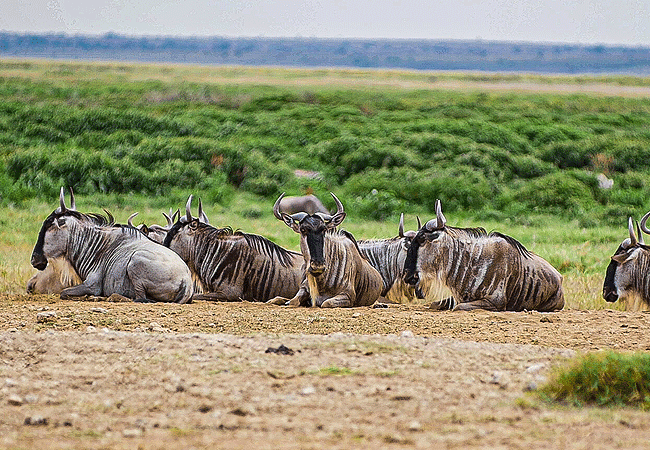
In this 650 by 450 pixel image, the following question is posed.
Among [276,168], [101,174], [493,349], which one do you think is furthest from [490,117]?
[493,349]

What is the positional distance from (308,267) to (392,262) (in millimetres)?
1708

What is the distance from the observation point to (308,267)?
10.6m

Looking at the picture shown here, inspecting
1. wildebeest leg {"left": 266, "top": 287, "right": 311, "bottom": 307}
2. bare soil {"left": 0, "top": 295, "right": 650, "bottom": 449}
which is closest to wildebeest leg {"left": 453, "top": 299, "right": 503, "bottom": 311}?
wildebeest leg {"left": 266, "top": 287, "right": 311, "bottom": 307}

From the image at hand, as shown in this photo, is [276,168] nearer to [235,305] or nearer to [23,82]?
[235,305]

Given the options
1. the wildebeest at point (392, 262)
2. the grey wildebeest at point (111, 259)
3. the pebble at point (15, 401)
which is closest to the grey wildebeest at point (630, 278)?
the wildebeest at point (392, 262)

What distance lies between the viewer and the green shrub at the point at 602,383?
5508mm

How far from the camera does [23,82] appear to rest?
41.3 meters

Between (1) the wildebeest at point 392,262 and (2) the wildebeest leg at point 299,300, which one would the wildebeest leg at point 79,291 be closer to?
(2) the wildebeest leg at point 299,300

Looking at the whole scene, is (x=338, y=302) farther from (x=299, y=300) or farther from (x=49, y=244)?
(x=49, y=244)

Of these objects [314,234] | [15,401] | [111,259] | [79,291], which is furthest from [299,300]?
[15,401]

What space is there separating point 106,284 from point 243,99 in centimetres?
2668

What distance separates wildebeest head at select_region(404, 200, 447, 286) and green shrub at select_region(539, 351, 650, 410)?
4.78 metres

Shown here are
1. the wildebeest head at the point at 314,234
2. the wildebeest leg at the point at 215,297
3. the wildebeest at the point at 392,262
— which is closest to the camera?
the wildebeest head at the point at 314,234

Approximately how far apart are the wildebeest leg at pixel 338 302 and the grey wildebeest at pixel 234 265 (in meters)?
0.79
